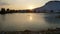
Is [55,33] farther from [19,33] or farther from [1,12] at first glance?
[1,12]

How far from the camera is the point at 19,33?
9750 mm

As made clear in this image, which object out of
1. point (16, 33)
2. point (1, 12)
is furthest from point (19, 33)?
point (1, 12)

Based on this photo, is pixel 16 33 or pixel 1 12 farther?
pixel 1 12

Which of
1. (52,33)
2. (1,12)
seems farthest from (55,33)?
(1,12)

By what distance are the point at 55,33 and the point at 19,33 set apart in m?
1.91

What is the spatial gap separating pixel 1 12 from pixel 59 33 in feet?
166

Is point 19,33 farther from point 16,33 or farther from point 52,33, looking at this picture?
point 52,33

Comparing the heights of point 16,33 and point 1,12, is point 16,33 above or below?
above

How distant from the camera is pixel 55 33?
9727 mm

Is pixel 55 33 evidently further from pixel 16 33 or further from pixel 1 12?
pixel 1 12

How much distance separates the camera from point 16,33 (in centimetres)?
977

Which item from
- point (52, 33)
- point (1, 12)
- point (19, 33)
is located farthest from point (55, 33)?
point (1, 12)

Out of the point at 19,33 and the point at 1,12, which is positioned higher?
the point at 19,33

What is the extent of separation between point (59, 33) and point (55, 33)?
8.3 inches
